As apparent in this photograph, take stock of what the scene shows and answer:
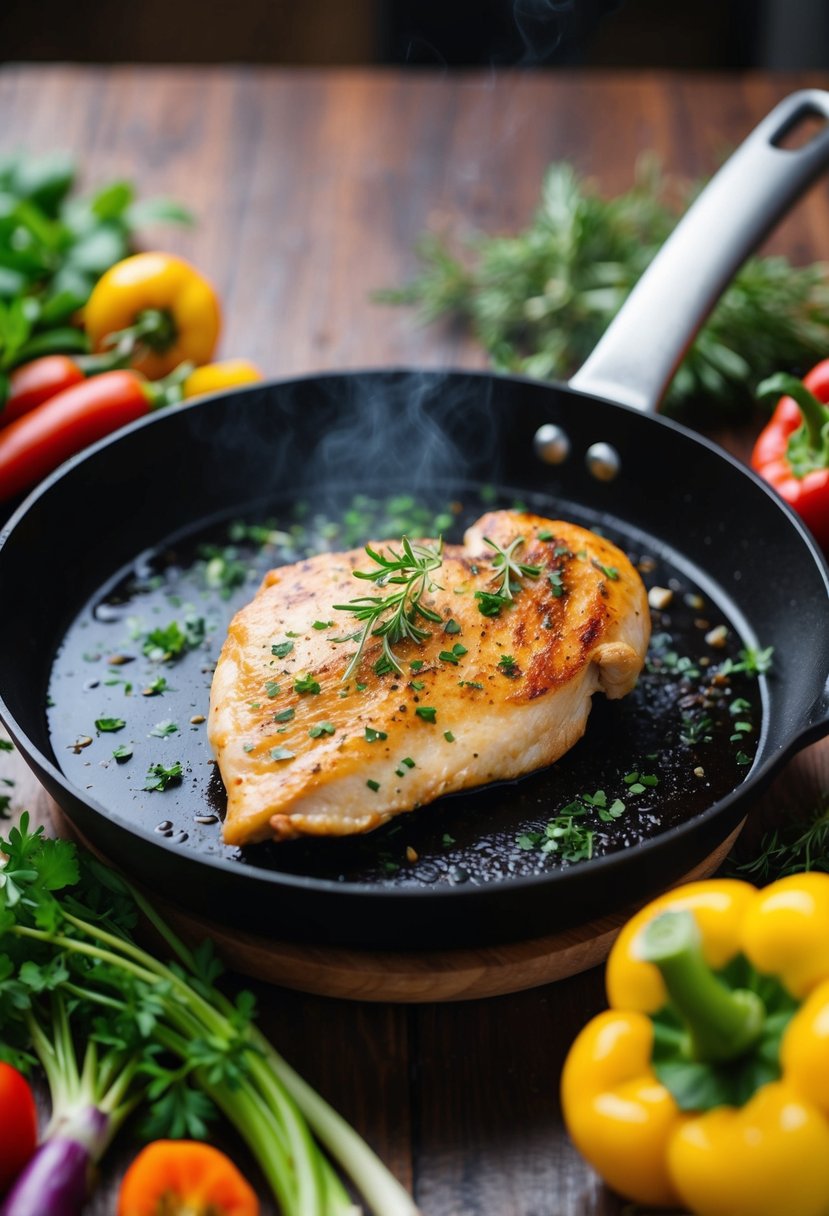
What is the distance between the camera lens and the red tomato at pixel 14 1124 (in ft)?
6.47

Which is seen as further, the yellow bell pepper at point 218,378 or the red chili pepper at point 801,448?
the yellow bell pepper at point 218,378

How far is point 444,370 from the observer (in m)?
3.32

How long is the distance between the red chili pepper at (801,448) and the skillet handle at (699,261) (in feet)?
0.91

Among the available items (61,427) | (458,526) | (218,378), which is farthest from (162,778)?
(218,378)

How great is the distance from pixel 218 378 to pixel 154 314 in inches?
13.9

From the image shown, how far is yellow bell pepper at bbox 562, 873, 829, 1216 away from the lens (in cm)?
180

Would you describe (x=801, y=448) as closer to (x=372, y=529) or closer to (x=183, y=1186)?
(x=372, y=529)

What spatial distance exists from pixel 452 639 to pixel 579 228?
2035mm

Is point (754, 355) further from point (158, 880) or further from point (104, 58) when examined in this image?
point (104, 58)

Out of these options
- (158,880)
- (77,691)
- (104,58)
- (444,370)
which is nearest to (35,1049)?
(158,880)

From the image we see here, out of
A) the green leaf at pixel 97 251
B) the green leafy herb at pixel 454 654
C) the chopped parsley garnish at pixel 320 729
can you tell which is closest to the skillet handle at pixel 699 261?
the green leafy herb at pixel 454 654

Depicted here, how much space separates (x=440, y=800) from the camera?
2.50 m

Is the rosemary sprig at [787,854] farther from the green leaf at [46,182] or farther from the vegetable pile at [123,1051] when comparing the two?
the green leaf at [46,182]

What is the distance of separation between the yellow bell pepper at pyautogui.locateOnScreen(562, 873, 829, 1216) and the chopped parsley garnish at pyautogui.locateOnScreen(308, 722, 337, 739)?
0.68m
